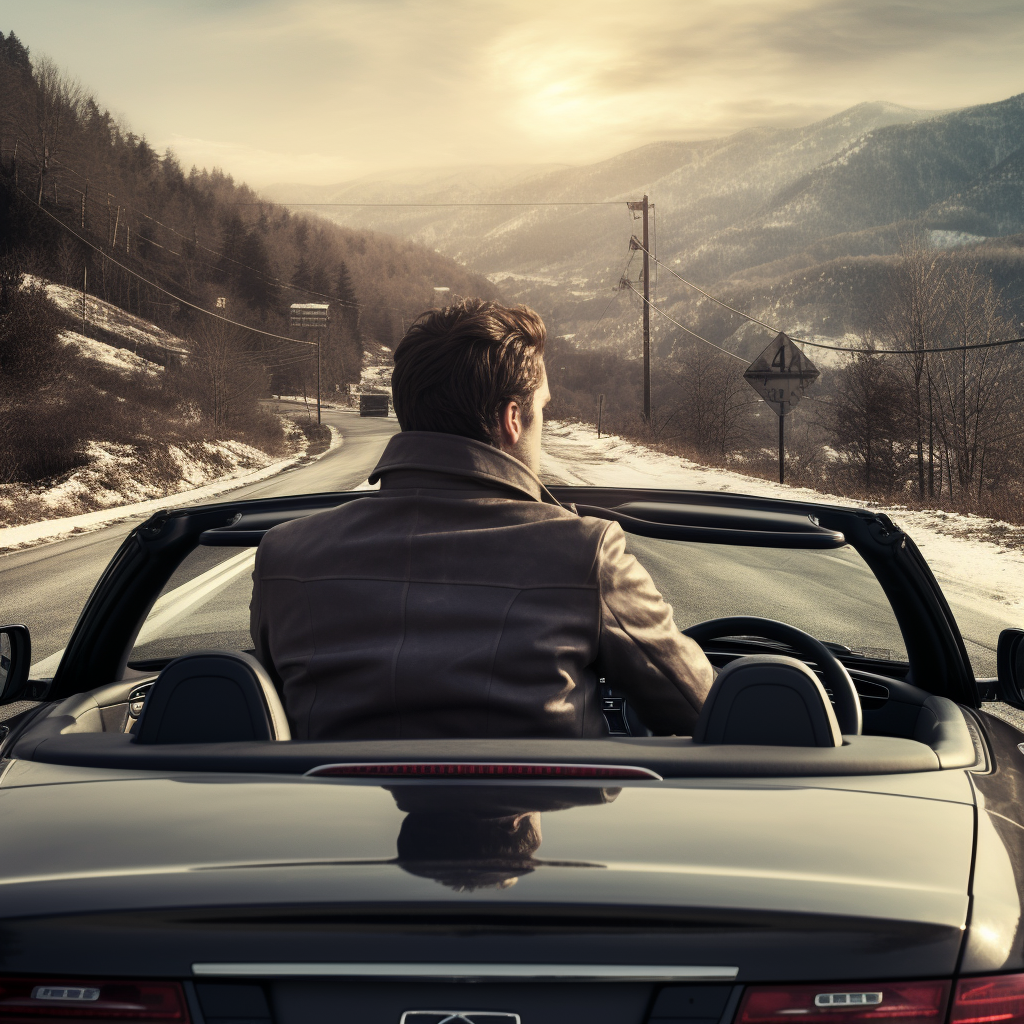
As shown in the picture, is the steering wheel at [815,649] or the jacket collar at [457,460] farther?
the steering wheel at [815,649]

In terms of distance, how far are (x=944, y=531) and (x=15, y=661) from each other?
14.5 metres

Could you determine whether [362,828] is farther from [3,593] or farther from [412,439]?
[3,593]

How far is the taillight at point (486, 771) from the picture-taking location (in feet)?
4.40

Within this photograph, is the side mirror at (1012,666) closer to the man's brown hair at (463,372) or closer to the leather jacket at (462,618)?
the leather jacket at (462,618)

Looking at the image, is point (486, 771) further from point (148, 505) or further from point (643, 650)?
point (148, 505)

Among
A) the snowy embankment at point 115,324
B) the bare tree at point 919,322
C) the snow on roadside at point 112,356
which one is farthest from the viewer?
the snowy embankment at point 115,324

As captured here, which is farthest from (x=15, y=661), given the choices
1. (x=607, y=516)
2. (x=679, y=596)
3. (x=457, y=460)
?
(x=679, y=596)

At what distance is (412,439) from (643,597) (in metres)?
0.54

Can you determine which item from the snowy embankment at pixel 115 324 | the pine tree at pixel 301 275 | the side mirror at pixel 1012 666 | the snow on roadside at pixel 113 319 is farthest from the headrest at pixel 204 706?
the pine tree at pixel 301 275

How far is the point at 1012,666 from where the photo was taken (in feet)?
7.77

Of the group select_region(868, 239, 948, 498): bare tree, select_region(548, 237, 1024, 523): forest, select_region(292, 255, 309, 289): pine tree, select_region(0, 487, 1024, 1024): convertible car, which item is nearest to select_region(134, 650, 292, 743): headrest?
select_region(0, 487, 1024, 1024): convertible car

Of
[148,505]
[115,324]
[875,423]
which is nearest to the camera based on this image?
[148,505]

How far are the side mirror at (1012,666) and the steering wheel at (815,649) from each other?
0.35 m

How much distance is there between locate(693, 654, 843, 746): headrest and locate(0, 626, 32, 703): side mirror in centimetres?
175
